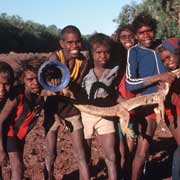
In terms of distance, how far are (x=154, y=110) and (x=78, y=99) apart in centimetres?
76

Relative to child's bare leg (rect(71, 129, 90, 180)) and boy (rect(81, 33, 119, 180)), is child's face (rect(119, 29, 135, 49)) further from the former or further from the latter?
child's bare leg (rect(71, 129, 90, 180))

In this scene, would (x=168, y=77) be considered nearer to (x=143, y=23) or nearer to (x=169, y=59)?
(x=169, y=59)

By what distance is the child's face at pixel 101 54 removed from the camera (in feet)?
16.2

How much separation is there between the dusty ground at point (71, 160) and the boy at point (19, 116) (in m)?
0.72

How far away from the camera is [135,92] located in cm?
521

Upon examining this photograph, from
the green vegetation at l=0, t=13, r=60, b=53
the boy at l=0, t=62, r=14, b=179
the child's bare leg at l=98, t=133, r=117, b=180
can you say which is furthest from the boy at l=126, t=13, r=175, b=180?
the green vegetation at l=0, t=13, r=60, b=53

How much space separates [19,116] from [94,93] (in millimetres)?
784

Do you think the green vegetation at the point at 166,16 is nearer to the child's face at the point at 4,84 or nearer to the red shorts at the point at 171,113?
the red shorts at the point at 171,113

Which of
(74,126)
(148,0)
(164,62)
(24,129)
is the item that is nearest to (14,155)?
(24,129)

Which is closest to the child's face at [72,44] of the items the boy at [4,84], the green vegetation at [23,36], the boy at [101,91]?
the boy at [101,91]

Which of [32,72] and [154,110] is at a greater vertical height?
[32,72]

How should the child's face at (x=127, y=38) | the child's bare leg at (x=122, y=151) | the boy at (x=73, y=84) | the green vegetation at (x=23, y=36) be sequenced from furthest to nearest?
1. the green vegetation at (x=23, y=36)
2. the child's bare leg at (x=122, y=151)
3. the child's face at (x=127, y=38)
4. the boy at (x=73, y=84)

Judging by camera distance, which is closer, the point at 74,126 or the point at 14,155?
the point at 14,155

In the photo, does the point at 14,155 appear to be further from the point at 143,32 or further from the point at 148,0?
the point at 148,0
